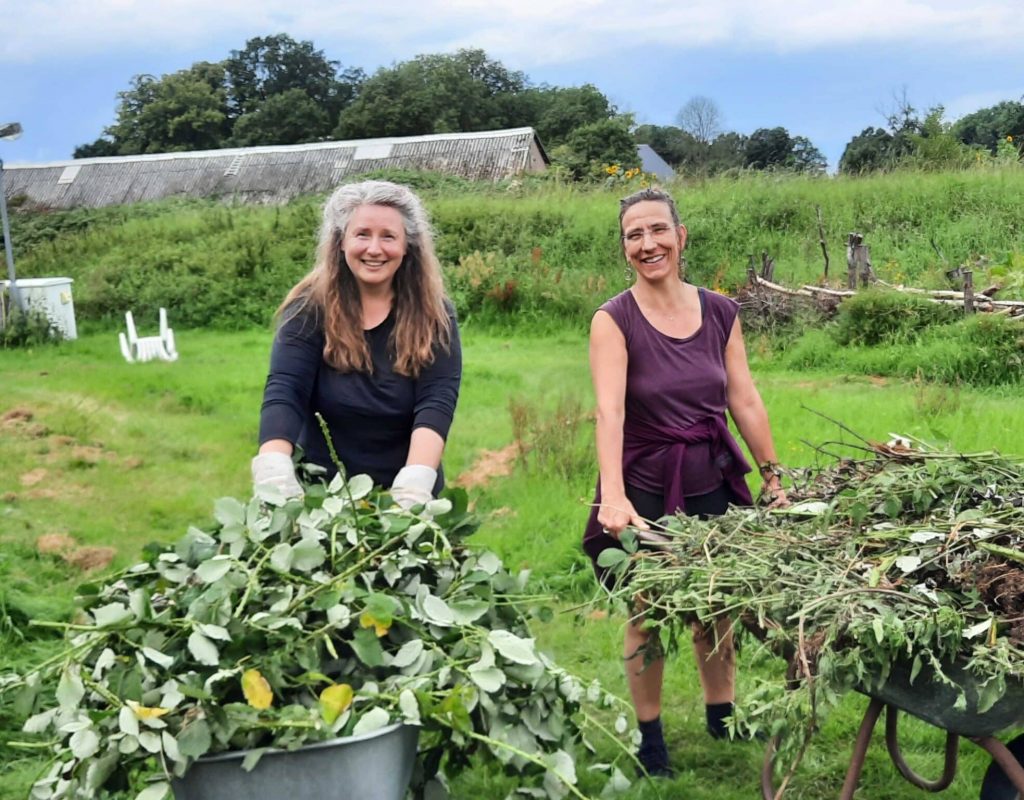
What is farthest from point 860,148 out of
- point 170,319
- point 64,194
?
point 64,194

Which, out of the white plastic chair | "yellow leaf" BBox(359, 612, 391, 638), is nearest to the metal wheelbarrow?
"yellow leaf" BBox(359, 612, 391, 638)

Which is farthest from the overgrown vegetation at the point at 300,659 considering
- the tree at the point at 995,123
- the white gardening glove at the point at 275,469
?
the tree at the point at 995,123

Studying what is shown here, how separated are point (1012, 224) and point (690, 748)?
11531mm

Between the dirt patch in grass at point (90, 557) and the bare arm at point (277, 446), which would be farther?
the dirt patch in grass at point (90, 557)

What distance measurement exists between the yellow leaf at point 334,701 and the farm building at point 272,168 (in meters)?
23.2

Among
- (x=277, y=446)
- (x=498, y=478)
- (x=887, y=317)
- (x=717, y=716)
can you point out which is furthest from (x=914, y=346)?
(x=277, y=446)

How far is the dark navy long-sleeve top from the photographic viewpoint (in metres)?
2.84

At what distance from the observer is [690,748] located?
11.8ft

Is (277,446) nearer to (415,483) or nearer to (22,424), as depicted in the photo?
(415,483)

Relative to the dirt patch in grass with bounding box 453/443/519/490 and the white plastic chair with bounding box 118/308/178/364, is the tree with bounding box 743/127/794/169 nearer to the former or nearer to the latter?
the white plastic chair with bounding box 118/308/178/364

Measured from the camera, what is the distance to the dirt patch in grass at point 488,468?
6555 millimetres

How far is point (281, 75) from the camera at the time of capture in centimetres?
4222

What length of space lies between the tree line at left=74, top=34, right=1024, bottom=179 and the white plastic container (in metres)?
18.9

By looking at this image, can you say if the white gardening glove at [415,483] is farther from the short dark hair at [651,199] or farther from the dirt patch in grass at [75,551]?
the dirt patch in grass at [75,551]
